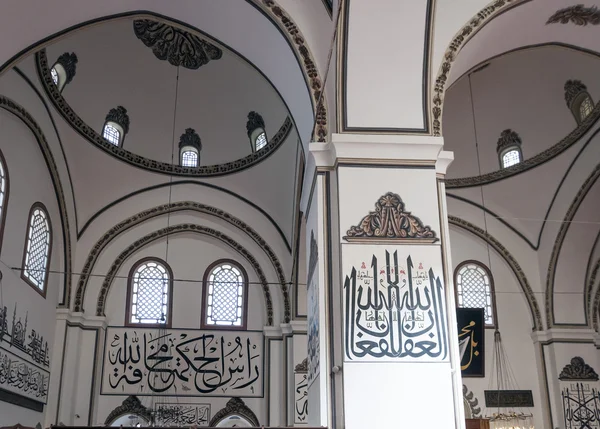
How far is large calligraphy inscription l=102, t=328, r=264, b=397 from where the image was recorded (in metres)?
9.91

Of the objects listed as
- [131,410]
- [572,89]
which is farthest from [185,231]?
[572,89]

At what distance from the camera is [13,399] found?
7.78m

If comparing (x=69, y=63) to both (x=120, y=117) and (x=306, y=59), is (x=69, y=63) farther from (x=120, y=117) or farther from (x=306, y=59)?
(x=306, y=59)

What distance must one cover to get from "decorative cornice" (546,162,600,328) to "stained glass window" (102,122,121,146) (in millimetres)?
6444

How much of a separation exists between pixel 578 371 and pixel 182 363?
5.66 meters

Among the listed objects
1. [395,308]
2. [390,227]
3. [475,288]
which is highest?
[475,288]

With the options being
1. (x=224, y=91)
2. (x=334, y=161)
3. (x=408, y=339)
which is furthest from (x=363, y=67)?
(x=224, y=91)

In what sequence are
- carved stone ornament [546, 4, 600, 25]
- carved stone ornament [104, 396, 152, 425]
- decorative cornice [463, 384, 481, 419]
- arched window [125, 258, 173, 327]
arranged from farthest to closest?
arched window [125, 258, 173, 327], decorative cornice [463, 384, 481, 419], carved stone ornament [104, 396, 152, 425], carved stone ornament [546, 4, 600, 25]

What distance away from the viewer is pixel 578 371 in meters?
9.86

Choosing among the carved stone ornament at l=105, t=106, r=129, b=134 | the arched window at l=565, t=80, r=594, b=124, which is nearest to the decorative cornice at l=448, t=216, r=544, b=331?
the arched window at l=565, t=80, r=594, b=124

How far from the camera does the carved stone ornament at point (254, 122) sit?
401 inches

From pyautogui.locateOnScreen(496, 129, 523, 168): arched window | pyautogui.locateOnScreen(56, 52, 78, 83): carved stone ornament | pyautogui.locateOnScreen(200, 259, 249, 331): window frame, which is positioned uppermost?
pyautogui.locateOnScreen(56, 52, 78, 83): carved stone ornament

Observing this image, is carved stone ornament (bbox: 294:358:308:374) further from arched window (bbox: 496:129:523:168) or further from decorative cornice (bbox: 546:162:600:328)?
arched window (bbox: 496:129:523:168)

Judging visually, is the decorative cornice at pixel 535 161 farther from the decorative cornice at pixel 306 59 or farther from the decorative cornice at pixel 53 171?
the decorative cornice at pixel 53 171
